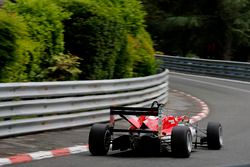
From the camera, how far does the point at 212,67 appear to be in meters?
35.6

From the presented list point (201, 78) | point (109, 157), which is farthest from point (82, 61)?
point (201, 78)

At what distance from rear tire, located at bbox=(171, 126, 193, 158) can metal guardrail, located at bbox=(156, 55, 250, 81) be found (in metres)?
23.2

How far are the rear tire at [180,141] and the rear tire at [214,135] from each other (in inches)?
45.0

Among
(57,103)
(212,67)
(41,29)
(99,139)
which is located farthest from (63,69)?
(212,67)

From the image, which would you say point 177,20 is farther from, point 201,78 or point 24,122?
point 24,122

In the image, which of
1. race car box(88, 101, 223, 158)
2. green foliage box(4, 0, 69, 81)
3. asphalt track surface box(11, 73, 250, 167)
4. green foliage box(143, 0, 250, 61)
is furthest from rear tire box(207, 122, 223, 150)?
green foliage box(143, 0, 250, 61)

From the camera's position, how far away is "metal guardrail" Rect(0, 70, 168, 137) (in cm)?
1122

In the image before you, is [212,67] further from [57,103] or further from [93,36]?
[57,103]

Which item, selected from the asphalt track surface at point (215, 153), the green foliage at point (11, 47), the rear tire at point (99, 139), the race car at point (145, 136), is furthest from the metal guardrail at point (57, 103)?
the race car at point (145, 136)

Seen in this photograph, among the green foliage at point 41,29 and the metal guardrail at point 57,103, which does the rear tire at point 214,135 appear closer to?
the metal guardrail at point 57,103

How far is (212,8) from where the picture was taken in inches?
1935

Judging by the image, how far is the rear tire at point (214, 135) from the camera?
1061 centimetres

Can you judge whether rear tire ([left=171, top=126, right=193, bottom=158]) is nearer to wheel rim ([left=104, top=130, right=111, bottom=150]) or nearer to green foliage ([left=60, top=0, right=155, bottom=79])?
wheel rim ([left=104, top=130, right=111, bottom=150])

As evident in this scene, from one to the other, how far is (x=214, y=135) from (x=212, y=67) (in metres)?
25.2
